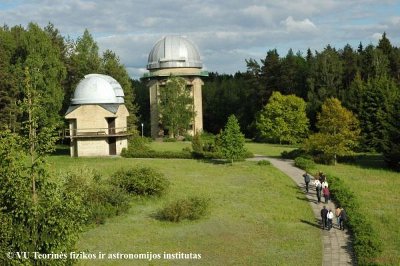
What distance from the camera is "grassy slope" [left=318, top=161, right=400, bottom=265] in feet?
66.3

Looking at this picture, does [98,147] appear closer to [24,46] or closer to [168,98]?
[24,46]

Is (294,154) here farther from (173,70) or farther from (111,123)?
(173,70)

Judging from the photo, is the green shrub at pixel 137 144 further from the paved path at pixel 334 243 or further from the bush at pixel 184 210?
the bush at pixel 184 210

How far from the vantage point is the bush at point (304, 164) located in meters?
39.5

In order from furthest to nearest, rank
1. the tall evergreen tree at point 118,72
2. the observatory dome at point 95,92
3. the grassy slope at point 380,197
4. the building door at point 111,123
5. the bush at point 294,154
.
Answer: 1. the tall evergreen tree at point 118,72
2. the building door at point 111,123
3. the observatory dome at point 95,92
4. the bush at point 294,154
5. the grassy slope at point 380,197

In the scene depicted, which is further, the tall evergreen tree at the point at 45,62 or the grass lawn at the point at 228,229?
the tall evergreen tree at the point at 45,62

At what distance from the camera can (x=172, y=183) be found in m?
32.9

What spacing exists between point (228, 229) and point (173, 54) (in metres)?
48.4

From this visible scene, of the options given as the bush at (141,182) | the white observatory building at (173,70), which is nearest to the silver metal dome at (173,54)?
the white observatory building at (173,70)

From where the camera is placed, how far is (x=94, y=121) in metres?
47.8

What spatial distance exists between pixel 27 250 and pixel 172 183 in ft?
69.6

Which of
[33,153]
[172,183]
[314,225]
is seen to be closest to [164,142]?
[172,183]

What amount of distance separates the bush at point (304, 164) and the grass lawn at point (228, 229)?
5.01 m

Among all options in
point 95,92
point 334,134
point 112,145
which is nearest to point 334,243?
point 334,134
